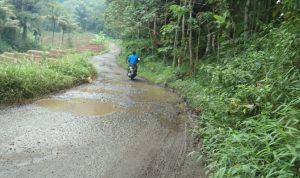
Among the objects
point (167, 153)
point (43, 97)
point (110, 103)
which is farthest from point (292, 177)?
point (43, 97)

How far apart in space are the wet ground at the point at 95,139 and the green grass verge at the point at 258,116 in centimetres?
73

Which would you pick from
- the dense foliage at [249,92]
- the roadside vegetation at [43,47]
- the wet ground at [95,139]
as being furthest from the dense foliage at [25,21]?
the wet ground at [95,139]

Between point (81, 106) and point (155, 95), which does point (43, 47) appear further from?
point (81, 106)

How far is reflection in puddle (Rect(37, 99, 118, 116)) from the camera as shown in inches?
389

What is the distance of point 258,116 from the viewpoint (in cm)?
538

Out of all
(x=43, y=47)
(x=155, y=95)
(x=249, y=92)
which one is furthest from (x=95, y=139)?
(x=43, y=47)

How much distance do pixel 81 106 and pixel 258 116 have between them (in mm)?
6430

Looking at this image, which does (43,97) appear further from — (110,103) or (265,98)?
(265,98)

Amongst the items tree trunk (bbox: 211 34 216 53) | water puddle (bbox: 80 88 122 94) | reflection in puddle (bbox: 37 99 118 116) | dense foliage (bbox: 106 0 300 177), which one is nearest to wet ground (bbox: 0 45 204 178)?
reflection in puddle (bbox: 37 99 118 116)

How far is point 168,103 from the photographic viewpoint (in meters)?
12.0

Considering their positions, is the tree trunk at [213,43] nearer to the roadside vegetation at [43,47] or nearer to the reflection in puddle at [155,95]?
the reflection in puddle at [155,95]

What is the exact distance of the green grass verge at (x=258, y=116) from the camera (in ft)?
12.2

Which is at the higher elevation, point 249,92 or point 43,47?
point 43,47

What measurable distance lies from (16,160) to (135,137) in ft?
8.73
